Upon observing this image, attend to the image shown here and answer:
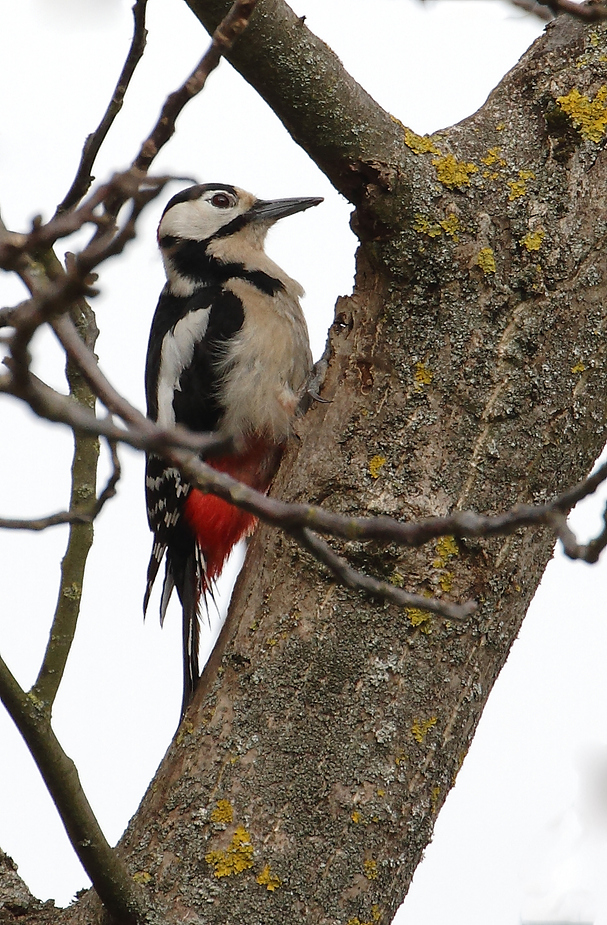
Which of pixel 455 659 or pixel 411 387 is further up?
pixel 411 387

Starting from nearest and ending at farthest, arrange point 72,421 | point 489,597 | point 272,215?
point 72,421 < point 489,597 < point 272,215

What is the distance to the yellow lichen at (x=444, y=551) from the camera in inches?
89.4

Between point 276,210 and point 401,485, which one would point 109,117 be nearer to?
point 401,485

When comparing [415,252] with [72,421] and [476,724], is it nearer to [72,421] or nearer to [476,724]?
[476,724]

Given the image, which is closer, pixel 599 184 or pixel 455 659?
pixel 455 659

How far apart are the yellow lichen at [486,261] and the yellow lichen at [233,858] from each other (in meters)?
1.27

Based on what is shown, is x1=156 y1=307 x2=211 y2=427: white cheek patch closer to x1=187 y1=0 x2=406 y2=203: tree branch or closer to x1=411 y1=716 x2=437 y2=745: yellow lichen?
x1=187 y1=0 x2=406 y2=203: tree branch

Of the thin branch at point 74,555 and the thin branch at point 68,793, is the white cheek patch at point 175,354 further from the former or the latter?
the thin branch at point 68,793

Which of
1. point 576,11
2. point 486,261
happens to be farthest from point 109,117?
point 576,11

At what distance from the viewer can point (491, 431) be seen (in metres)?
2.31

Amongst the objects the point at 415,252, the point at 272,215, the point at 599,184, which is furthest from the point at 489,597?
the point at 272,215

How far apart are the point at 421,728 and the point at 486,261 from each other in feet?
3.28

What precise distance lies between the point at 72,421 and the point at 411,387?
1.30m

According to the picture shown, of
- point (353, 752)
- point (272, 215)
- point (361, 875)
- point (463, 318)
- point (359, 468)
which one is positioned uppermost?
point (272, 215)
